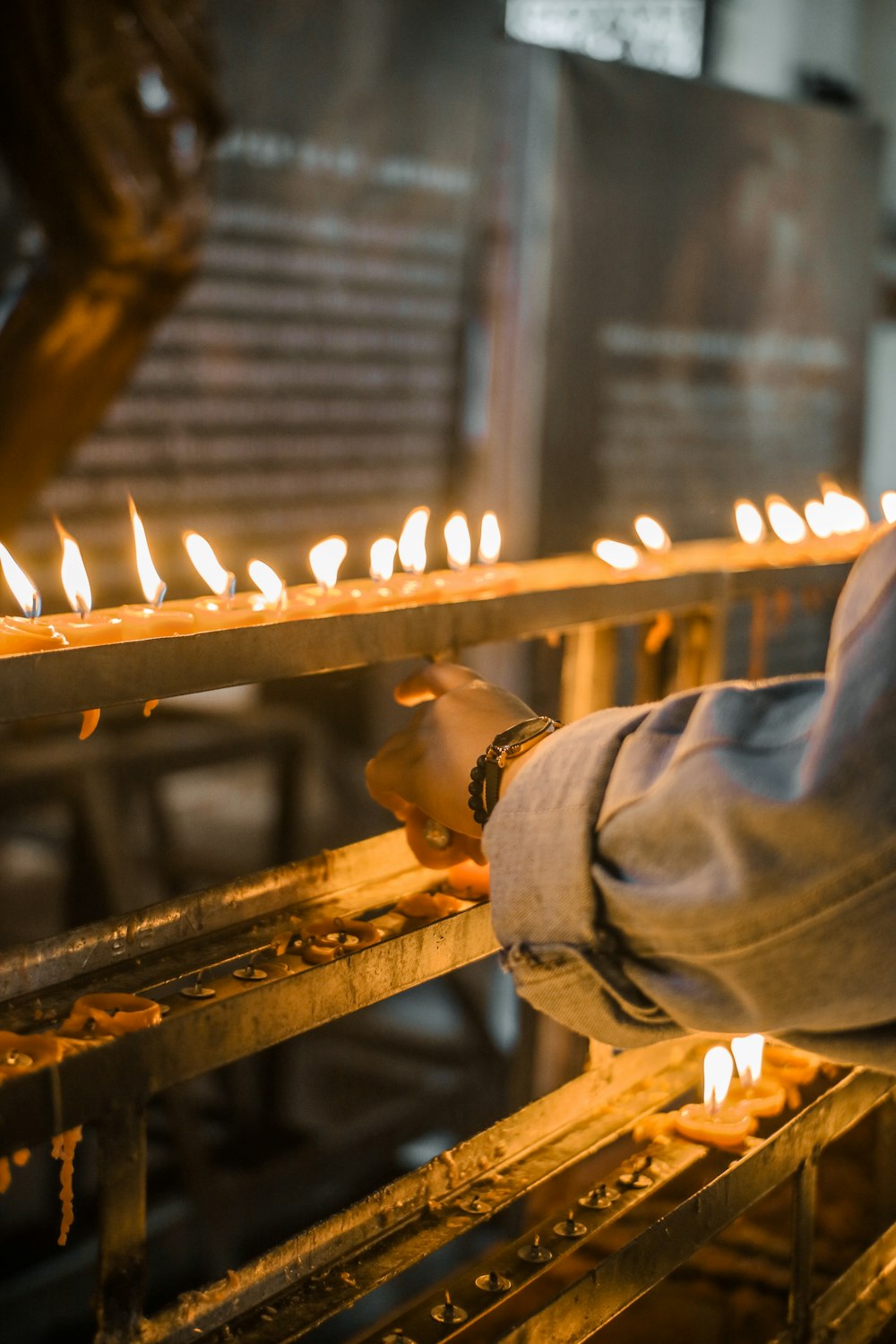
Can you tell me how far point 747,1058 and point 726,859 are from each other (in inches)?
38.5

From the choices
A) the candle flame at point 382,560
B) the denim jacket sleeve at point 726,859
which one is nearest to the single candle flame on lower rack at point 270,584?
the candle flame at point 382,560

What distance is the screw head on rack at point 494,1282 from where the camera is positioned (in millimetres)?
1327

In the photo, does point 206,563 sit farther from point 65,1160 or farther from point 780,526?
point 780,526

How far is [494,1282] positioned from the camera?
1344mm

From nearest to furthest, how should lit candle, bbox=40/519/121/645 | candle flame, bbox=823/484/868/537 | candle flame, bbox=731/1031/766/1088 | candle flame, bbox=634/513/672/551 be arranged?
lit candle, bbox=40/519/121/645
candle flame, bbox=731/1031/766/1088
candle flame, bbox=634/513/672/551
candle flame, bbox=823/484/868/537

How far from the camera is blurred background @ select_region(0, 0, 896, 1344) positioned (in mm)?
2676

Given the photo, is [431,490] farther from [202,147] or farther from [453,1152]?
[453,1152]

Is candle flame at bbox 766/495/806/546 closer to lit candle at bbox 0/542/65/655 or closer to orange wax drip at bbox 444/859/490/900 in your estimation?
orange wax drip at bbox 444/859/490/900

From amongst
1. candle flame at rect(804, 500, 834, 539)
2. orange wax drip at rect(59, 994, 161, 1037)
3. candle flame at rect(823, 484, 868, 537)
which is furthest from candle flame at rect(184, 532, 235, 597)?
candle flame at rect(823, 484, 868, 537)

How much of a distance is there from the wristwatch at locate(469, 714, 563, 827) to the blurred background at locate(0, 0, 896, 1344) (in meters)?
1.12

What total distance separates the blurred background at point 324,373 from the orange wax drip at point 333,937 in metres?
1.05

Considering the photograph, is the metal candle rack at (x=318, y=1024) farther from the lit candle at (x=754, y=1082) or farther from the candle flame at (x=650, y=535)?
the candle flame at (x=650, y=535)

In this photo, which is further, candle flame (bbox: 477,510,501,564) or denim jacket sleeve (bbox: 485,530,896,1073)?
candle flame (bbox: 477,510,501,564)

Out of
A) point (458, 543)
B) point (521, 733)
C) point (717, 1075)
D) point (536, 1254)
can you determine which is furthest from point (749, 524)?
point (536, 1254)
